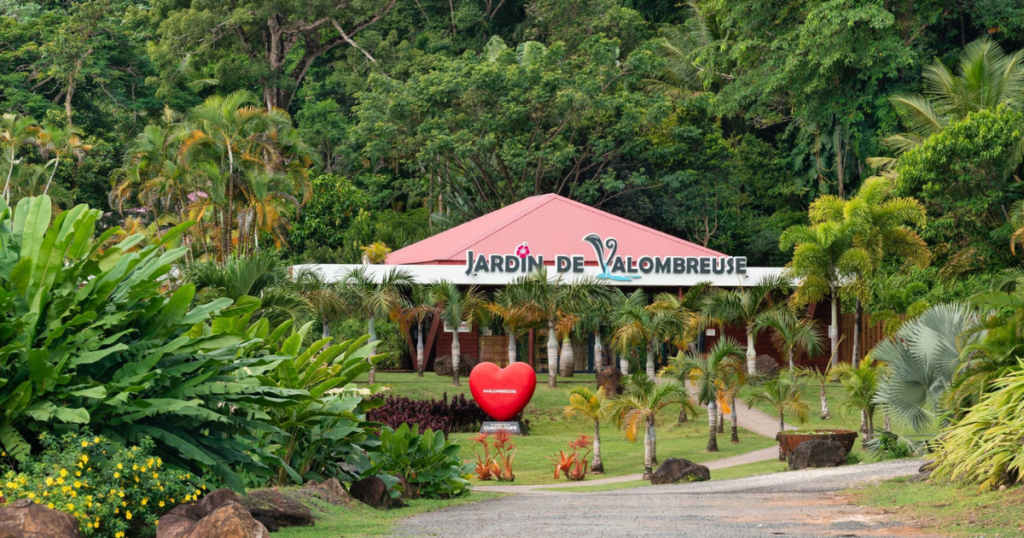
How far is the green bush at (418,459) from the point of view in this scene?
1213 centimetres

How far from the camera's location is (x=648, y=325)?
27.5 m

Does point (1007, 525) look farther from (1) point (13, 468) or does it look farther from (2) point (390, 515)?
(1) point (13, 468)

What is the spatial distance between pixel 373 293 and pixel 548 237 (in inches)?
307

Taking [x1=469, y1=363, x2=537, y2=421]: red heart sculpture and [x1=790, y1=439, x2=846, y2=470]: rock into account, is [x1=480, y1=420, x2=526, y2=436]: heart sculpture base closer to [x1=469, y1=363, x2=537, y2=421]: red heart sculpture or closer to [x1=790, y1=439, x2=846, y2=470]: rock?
[x1=469, y1=363, x2=537, y2=421]: red heart sculpture

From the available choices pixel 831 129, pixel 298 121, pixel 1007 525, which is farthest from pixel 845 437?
pixel 298 121

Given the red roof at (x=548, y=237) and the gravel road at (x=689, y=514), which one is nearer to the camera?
the gravel road at (x=689, y=514)

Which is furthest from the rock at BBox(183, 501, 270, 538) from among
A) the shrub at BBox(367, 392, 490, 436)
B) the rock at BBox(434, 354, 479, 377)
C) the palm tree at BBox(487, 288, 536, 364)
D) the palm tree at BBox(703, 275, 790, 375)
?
the rock at BBox(434, 354, 479, 377)

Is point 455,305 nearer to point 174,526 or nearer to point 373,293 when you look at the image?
point 373,293

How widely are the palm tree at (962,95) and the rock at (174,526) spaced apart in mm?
25649

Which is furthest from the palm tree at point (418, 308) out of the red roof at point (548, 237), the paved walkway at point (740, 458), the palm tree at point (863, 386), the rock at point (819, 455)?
the rock at point (819, 455)

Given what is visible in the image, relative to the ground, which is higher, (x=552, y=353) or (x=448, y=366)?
(x=552, y=353)

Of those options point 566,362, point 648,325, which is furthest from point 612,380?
point 566,362

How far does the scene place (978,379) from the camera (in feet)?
38.5

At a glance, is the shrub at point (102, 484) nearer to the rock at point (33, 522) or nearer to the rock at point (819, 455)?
the rock at point (33, 522)
